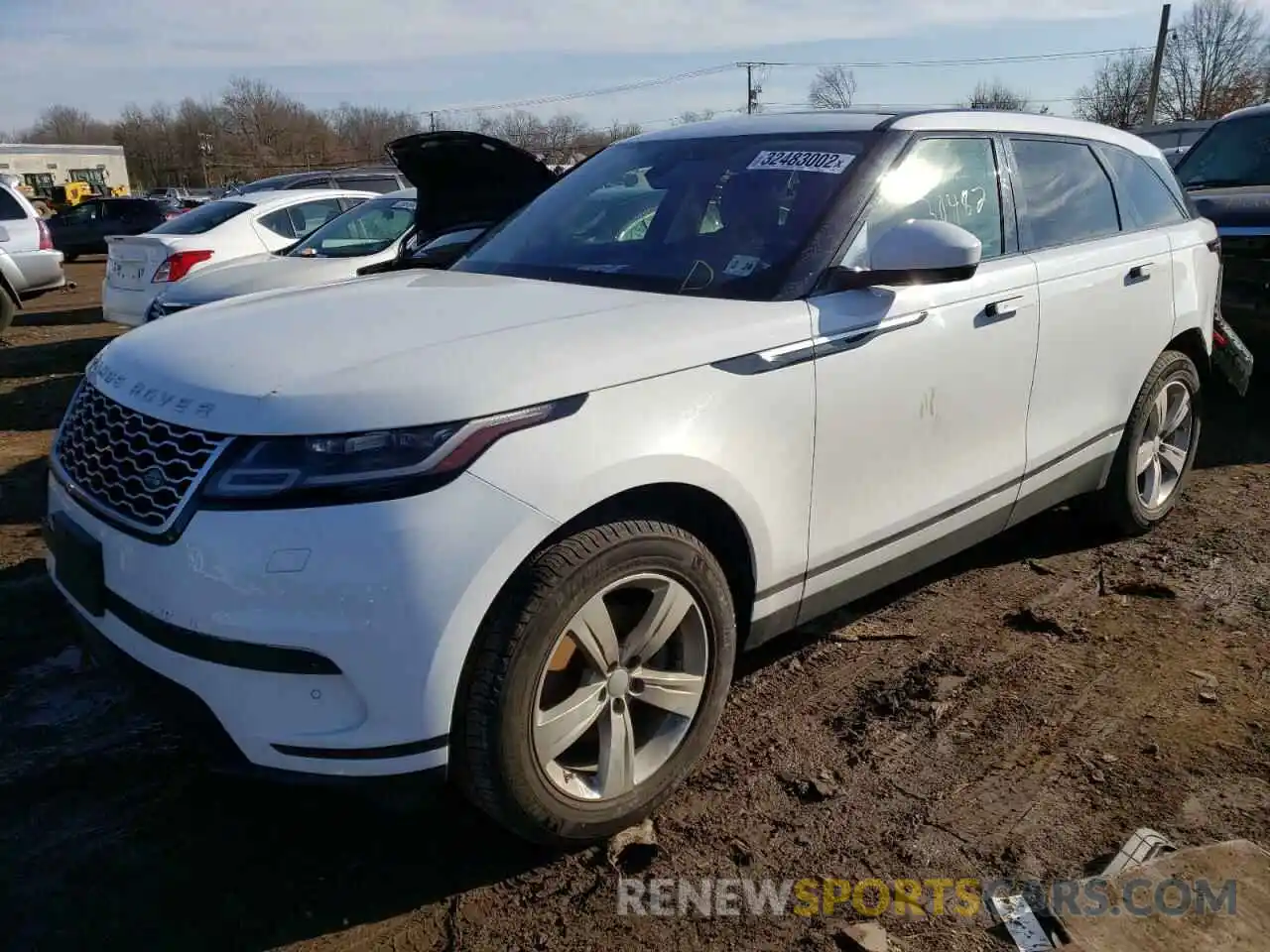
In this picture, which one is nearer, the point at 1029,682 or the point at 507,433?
the point at 507,433

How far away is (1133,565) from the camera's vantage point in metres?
4.31

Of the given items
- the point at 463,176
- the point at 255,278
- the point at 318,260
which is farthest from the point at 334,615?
the point at 318,260

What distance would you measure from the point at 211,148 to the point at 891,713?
102575mm

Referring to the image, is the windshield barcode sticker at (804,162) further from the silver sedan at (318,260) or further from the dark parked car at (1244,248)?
the silver sedan at (318,260)

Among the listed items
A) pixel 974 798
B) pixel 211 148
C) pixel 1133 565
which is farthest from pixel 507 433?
pixel 211 148

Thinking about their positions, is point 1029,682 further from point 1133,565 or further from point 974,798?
point 1133,565

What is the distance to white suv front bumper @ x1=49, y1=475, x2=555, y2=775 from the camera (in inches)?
78.4

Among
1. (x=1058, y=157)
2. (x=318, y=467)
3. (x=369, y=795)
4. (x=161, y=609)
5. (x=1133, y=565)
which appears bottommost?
(x=1133, y=565)

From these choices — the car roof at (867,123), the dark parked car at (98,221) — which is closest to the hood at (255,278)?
the car roof at (867,123)

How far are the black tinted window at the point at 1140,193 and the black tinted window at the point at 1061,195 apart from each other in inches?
4.6

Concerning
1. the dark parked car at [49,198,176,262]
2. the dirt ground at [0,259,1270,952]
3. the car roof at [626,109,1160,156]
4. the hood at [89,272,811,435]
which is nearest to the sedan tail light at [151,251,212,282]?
the dirt ground at [0,259,1270,952]

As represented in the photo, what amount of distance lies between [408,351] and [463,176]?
443 centimetres

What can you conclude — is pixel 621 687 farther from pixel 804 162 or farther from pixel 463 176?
pixel 463 176

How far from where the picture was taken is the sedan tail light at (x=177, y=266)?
8977 mm
